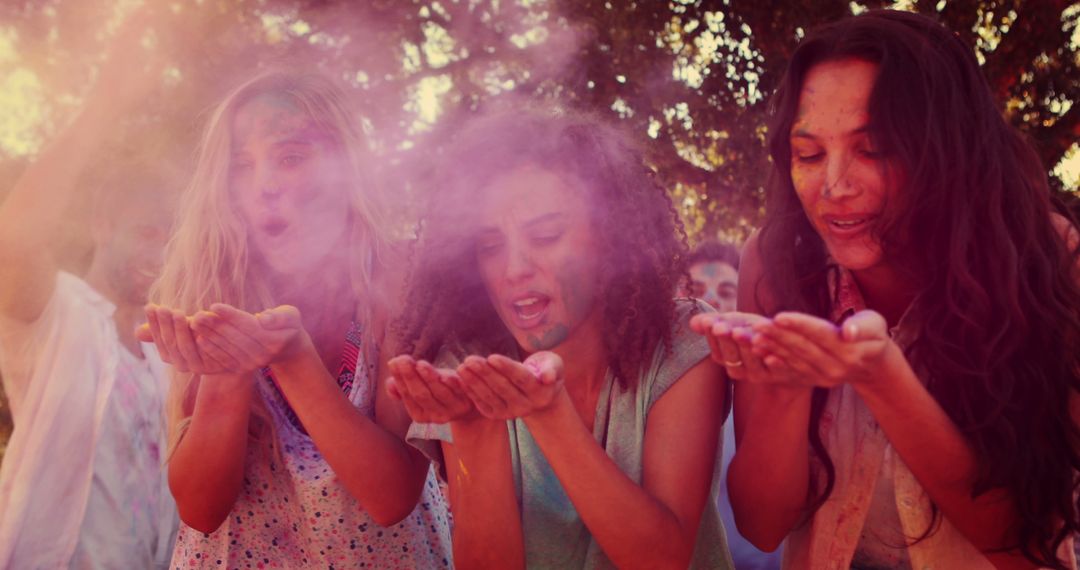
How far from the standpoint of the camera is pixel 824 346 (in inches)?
64.8

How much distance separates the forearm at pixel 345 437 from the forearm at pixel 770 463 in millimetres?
880

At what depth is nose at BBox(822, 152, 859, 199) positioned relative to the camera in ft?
7.22

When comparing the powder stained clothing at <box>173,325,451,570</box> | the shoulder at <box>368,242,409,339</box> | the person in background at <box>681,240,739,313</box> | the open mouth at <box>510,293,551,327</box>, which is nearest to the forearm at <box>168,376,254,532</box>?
the powder stained clothing at <box>173,325,451,570</box>

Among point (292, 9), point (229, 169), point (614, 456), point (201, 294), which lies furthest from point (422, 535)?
point (292, 9)

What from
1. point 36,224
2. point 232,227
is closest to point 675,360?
point 232,227

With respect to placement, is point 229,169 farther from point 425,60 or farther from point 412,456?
point 425,60

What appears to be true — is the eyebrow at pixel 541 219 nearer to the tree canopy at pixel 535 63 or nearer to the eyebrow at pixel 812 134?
the eyebrow at pixel 812 134

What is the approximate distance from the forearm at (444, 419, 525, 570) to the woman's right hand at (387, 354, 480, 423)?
4.5 inches

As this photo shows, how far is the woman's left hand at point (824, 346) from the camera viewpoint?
5.32 feet

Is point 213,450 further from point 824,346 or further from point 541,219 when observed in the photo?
point 824,346

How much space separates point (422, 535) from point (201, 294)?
972mm

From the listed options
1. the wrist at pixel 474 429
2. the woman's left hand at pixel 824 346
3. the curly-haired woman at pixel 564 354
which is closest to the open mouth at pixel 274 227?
the curly-haired woman at pixel 564 354

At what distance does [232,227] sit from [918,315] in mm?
1921

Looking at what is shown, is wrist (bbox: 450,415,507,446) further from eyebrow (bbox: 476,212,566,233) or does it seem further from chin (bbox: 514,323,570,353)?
eyebrow (bbox: 476,212,566,233)
